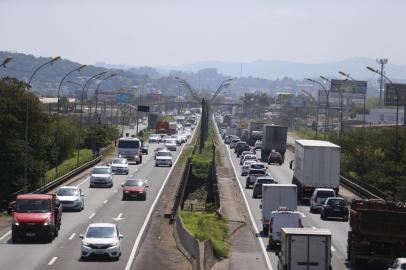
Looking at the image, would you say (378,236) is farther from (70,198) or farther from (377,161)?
(377,161)

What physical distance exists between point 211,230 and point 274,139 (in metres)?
58.4

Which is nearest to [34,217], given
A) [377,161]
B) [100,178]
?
[100,178]

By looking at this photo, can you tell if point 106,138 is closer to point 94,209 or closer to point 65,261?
point 94,209

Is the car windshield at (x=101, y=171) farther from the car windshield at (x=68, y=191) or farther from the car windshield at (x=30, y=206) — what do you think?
the car windshield at (x=30, y=206)

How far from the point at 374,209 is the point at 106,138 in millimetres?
91898

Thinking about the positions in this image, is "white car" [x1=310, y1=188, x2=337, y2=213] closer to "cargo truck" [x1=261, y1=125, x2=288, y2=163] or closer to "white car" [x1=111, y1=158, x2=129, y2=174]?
"white car" [x1=111, y1=158, x2=129, y2=174]

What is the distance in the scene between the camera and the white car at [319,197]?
53719mm

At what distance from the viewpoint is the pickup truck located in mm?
36750

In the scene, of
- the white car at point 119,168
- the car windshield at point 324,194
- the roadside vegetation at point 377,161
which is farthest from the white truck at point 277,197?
the white car at point 119,168

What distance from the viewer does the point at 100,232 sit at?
32906 millimetres

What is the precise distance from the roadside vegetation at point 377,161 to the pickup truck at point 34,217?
32.0 m

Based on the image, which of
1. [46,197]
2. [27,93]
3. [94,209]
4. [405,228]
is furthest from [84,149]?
[405,228]

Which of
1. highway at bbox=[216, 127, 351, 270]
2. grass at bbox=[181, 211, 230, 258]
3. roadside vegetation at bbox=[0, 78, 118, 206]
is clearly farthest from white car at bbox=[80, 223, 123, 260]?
roadside vegetation at bbox=[0, 78, 118, 206]

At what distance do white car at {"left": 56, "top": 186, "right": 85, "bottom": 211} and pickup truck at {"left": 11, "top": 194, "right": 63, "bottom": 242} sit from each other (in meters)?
11.4
